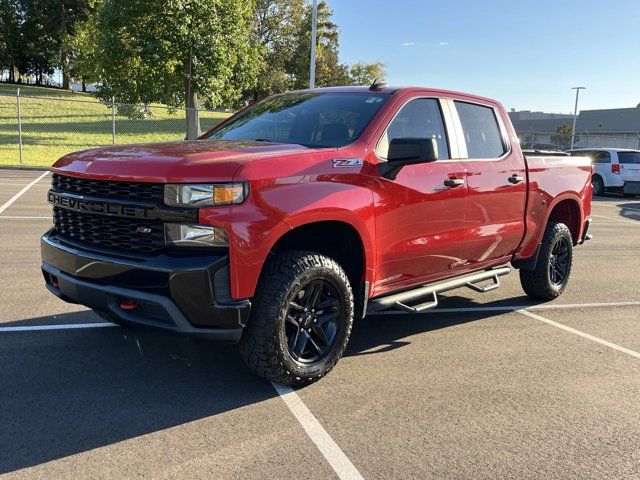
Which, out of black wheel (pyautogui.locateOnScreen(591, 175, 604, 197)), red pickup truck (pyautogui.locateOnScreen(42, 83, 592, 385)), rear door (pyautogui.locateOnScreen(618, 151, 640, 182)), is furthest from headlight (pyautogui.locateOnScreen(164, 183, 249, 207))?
black wheel (pyautogui.locateOnScreen(591, 175, 604, 197))

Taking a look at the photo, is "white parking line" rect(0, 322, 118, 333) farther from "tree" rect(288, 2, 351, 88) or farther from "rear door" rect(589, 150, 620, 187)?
"tree" rect(288, 2, 351, 88)

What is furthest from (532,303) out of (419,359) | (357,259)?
(357,259)

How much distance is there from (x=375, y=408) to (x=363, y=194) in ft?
4.57

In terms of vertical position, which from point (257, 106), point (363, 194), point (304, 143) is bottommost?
point (363, 194)

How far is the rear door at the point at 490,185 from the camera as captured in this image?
5020 millimetres

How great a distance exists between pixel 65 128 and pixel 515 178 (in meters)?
31.5

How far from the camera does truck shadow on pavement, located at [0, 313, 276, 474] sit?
3.19m

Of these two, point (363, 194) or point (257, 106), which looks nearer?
point (363, 194)

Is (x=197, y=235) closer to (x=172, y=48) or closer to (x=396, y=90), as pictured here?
(x=396, y=90)

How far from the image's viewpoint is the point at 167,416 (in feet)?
11.3

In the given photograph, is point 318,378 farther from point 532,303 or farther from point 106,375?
point 532,303

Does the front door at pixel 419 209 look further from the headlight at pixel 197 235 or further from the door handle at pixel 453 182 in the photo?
the headlight at pixel 197 235

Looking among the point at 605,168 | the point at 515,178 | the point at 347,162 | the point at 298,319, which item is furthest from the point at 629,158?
the point at 298,319

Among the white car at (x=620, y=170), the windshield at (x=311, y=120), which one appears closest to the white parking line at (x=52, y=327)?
the windshield at (x=311, y=120)
